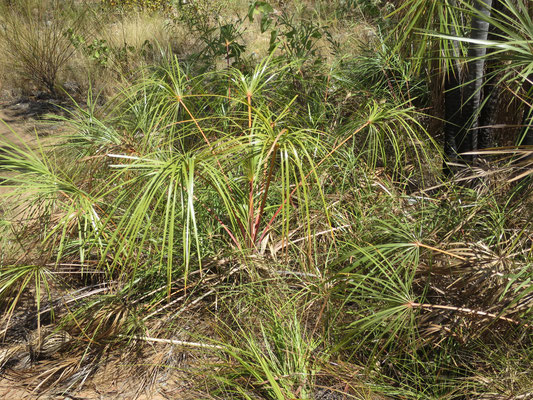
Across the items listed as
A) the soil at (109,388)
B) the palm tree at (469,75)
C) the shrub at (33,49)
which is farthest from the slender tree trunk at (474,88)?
the shrub at (33,49)

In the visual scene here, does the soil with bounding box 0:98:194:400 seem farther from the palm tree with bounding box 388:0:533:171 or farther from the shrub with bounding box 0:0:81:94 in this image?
the shrub with bounding box 0:0:81:94

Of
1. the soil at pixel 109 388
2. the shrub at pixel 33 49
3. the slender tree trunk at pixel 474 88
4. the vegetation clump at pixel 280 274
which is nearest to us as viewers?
the vegetation clump at pixel 280 274

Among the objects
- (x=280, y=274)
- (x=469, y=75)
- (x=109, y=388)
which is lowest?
(x=109, y=388)

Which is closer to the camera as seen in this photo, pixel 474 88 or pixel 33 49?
pixel 474 88

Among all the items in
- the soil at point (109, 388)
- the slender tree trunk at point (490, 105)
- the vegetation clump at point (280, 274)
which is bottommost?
the soil at point (109, 388)

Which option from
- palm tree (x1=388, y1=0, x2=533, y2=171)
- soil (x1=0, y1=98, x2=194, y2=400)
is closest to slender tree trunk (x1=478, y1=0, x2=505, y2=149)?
Answer: palm tree (x1=388, y1=0, x2=533, y2=171)

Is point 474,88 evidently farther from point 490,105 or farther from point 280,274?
point 280,274

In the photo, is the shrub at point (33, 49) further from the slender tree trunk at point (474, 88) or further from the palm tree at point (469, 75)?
the slender tree trunk at point (474, 88)

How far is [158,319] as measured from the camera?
1909 millimetres

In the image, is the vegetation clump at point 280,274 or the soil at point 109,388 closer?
the vegetation clump at point 280,274

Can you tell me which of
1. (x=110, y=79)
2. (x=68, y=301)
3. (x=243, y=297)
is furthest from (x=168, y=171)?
(x=110, y=79)

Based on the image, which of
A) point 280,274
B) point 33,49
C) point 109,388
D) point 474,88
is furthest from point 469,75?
point 33,49

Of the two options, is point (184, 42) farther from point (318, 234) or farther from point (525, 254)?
point (525, 254)

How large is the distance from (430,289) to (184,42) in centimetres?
461
